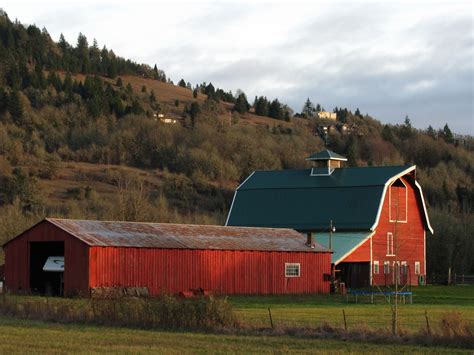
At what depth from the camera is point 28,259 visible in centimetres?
4978

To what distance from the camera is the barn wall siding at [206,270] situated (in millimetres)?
47250

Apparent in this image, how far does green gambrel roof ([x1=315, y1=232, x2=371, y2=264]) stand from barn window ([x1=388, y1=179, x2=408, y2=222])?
382cm

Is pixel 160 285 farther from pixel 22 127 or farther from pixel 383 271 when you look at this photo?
pixel 22 127

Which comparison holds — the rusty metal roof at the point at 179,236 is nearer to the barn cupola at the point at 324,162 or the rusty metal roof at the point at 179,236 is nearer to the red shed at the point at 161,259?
the red shed at the point at 161,259

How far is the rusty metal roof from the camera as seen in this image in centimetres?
4819

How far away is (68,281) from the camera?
46.8m

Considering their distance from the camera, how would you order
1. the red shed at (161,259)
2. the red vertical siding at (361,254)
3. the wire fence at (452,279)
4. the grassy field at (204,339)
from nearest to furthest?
the grassy field at (204,339) → the red shed at (161,259) → the red vertical siding at (361,254) → the wire fence at (452,279)

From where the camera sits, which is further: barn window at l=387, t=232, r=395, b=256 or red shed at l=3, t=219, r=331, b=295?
barn window at l=387, t=232, r=395, b=256

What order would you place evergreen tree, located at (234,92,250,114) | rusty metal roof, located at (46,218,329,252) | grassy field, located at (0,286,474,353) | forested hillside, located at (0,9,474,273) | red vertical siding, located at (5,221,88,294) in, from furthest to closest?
evergreen tree, located at (234,92,250,114), forested hillside, located at (0,9,474,273), rusty metal roof, located at (46,218,329,252), red vertical siding, located at (5,221,88,294), grassy field, located at (0,286,474,353)

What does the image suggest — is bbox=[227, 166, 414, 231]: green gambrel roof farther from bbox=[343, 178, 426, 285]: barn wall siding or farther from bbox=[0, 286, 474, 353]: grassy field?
bbox=[0, 286, 474, 353]: grassy field

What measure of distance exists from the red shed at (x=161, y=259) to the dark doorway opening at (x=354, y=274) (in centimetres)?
612

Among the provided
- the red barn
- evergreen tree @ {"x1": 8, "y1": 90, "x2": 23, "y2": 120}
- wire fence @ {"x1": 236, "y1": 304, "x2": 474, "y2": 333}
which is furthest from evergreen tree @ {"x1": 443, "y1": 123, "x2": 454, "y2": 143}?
wire fence @ {"x1": 236, "y1": 304, "x2": 474, "y2": 333}

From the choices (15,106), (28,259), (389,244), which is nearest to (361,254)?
(389,244)

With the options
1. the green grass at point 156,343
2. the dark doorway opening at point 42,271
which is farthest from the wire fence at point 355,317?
the dark doorway opening at point 42,271
